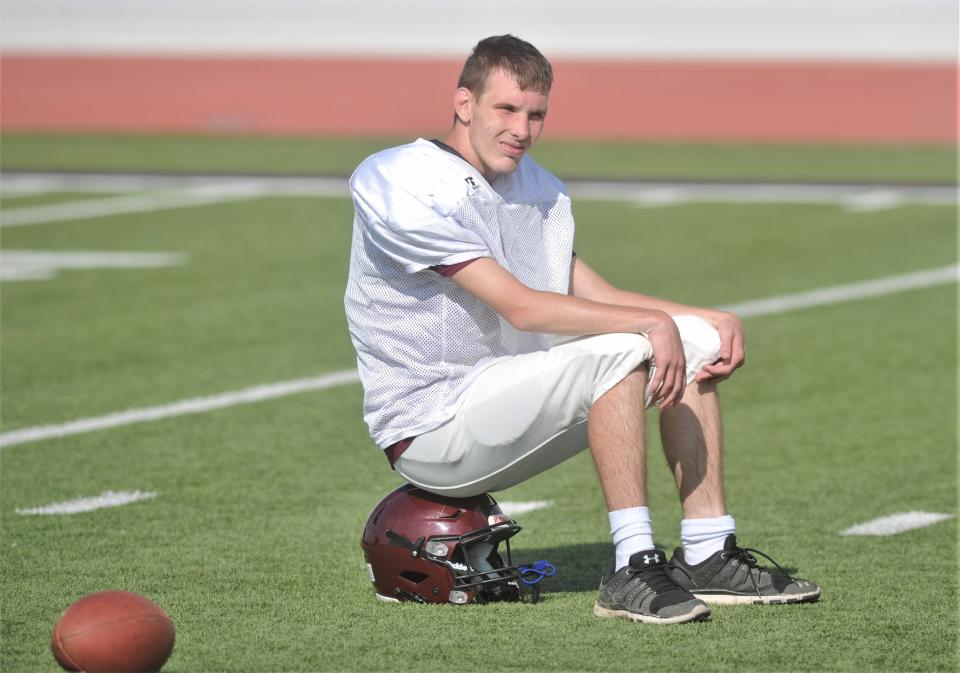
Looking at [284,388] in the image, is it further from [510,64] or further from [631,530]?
[631,530]

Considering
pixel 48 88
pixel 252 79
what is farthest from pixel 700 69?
pixel 48 88

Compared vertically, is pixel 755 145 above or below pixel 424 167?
below

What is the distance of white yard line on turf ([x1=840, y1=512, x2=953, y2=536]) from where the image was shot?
18.3 feet

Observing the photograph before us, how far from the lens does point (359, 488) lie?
623 centimetres

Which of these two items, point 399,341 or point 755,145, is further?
point 755,145

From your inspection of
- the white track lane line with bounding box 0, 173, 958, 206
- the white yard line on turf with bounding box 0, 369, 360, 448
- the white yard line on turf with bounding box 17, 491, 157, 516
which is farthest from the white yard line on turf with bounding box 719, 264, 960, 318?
the white yard line on turf with bounding box 17, 491, 157, 516

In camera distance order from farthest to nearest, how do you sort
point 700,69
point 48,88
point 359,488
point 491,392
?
point 48,88
point 700,69
point 359,488
point 491,392

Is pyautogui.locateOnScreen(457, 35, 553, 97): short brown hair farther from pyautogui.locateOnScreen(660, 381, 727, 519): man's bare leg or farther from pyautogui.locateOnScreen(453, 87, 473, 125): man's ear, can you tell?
pyautogui.locateOnScreen(660, 381, 727, 519): man's bare leg

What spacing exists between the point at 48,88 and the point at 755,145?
12576 millimetres

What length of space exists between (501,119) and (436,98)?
24.2 metres

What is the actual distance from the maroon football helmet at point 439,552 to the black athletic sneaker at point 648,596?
32 centimetres

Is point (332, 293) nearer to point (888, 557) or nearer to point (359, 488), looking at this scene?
point (359, 488)

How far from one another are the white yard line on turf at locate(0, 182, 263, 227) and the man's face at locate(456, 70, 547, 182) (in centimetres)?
1094

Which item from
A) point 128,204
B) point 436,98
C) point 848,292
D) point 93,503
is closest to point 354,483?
point 93,503
